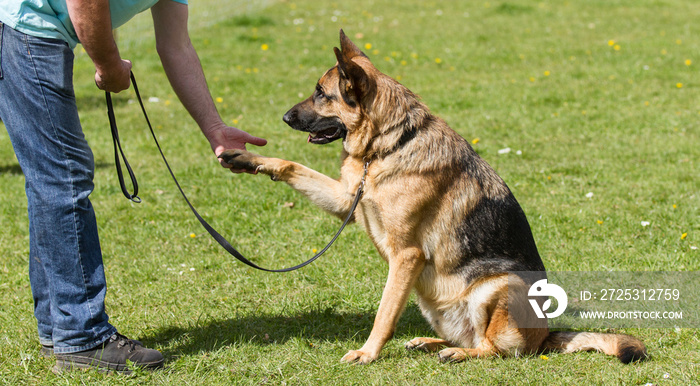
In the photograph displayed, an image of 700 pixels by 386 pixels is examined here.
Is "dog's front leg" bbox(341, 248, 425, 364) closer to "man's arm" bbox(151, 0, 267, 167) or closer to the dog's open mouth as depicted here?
the dog's open mouth

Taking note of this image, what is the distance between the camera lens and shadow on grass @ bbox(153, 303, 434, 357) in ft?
12.3

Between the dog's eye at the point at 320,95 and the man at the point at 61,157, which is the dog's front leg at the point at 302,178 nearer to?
the dog's eye at the point at 320,95

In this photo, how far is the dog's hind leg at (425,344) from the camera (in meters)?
3.84

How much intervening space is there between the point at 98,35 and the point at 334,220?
3057 millimetres

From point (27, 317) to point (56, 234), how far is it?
1223mm

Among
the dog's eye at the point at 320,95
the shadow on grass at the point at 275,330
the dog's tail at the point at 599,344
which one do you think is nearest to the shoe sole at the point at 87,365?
the shadow on grass at the point at 275,330

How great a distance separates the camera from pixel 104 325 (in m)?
3.35

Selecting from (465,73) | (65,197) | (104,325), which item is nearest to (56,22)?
(65,197)

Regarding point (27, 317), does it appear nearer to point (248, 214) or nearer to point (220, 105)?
point (248, 214)

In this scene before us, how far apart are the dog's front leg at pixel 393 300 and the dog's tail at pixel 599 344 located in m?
0.93

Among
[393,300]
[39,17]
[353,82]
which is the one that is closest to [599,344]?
[393,300]

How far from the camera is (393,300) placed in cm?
362

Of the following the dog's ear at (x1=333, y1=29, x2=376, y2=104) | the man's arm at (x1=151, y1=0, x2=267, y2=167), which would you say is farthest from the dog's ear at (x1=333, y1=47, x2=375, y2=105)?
the man's arm at (x1=151, y1=0, x2=267, y2=167)

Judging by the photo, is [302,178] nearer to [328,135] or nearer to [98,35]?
[328,135]
